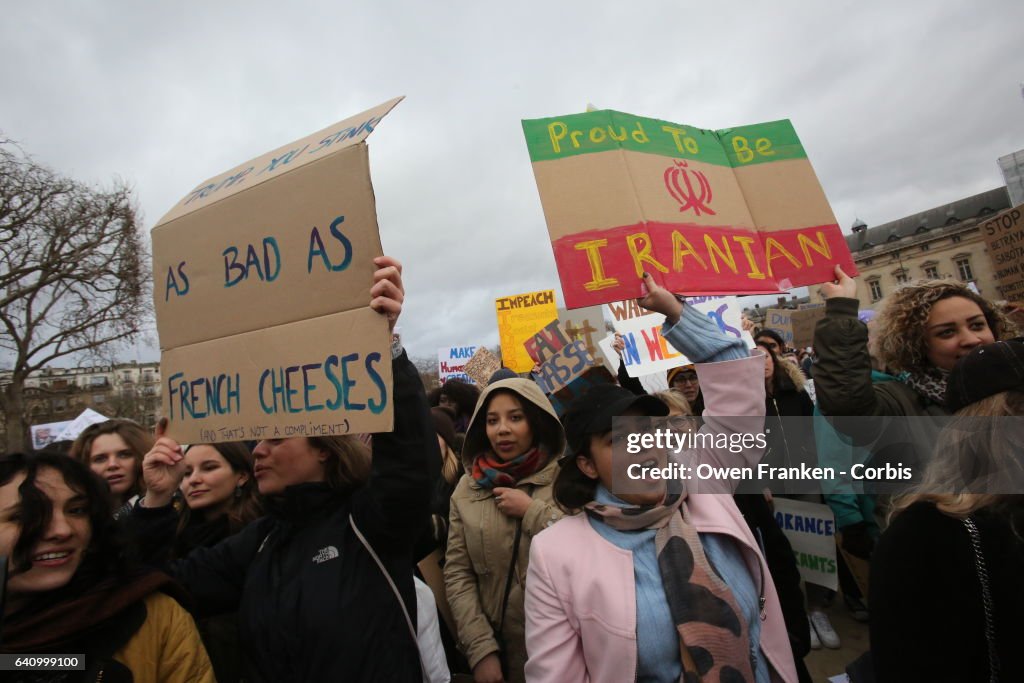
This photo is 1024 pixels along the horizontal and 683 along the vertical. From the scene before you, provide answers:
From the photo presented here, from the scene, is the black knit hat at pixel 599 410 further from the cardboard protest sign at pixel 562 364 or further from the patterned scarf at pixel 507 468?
the cardboard protest sign at pixel 562 364

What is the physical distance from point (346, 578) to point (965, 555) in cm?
165

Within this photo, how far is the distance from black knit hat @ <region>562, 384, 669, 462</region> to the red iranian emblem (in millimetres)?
861

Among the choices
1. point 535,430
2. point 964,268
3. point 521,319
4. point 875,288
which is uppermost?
point 875,288

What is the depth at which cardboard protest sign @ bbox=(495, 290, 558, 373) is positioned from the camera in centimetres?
660

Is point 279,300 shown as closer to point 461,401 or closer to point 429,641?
point 429,641

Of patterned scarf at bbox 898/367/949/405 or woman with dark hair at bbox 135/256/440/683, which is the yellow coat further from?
patterned scarf at bbox 898/367/949/405

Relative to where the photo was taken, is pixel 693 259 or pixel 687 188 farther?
pixel 687 188

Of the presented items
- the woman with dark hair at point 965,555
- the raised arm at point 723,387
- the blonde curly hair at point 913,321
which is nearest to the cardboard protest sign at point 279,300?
the raised arm at point 723,387

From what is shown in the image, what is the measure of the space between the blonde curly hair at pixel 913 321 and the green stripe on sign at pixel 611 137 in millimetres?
979

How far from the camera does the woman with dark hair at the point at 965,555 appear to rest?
3.50ft

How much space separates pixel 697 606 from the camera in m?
1.50

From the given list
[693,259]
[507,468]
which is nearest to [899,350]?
[693,259]

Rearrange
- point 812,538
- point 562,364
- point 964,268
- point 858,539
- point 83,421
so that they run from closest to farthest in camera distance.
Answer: point 812,538 → point 858,539 → point 562,364 → point 83,421 → point 964,268

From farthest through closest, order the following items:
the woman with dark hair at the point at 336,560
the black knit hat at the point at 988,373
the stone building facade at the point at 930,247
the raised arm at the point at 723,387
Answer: the stone building facade at the point at 930,247
the raised arm at the point at 723,387
the woman with dark hair at the point at 336,560
the black knit hat at the point at 988,373
